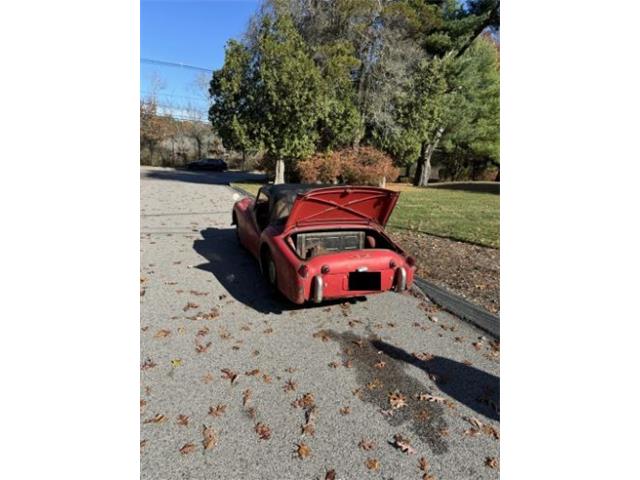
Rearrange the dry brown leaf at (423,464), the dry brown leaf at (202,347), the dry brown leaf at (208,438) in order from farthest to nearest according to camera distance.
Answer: the dry brown leaf at (202,347)
the dry brown leaf at (208,438)
the dry brown leaf at (423,464)

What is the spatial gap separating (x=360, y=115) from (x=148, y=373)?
18090 millimetres

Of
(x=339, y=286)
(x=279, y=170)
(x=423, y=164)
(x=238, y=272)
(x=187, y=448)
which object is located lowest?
(x=187, y=448)

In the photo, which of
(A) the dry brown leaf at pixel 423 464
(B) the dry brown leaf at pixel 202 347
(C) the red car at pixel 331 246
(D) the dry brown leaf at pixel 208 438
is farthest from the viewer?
(C) the red car at pixel 331 246

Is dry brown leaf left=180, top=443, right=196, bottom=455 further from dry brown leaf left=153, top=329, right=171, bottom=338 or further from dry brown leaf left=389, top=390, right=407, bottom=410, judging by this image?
dry brown leaf left=153, top=329, right=171, bottom=338

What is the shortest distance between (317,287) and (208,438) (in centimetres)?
168

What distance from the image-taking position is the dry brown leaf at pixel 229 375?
2.90 meters

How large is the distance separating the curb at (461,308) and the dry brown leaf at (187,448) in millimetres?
3052

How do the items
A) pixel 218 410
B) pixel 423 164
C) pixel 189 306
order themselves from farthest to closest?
pixel 423 164
pixel 189 306
pixel 218 410

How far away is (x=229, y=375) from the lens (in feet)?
9.64

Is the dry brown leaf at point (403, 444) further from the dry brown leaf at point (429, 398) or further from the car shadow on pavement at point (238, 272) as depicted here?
the car shadow on pavement at point (238, 272)

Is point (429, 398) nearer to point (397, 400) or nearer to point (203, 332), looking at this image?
point (397, 400)

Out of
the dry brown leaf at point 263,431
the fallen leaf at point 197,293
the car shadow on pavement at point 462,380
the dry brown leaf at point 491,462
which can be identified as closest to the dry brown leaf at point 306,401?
the dry brown leaf at point 263,431

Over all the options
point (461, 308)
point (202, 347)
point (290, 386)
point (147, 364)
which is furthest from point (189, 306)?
point (461, 308)

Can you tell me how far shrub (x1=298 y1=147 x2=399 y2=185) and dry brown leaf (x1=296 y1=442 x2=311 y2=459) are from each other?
16490 mm
